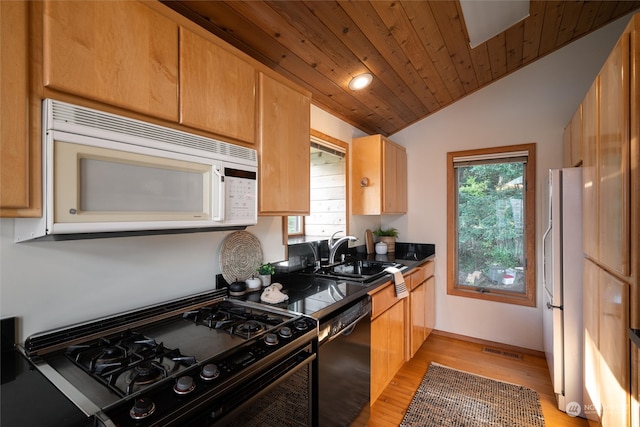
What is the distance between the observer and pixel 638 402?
3.66ft

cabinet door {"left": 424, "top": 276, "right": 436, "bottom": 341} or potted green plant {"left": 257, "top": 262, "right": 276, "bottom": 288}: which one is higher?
potted green plant {"left": 257, "top": 262, "right": 276, "bottom": 288}

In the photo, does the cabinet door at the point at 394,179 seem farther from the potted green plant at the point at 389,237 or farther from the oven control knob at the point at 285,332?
the oven control knob at the point at 285,332

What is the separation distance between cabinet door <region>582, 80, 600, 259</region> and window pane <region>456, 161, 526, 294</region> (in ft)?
3.85

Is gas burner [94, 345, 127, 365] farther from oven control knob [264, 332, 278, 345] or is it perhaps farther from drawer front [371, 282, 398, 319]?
drawer front [371, 282, 398, 319]

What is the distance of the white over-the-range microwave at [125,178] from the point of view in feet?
2.78

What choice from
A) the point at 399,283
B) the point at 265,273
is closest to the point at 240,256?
the point at 265,273

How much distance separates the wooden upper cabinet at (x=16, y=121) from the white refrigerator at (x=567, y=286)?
9.17 ft

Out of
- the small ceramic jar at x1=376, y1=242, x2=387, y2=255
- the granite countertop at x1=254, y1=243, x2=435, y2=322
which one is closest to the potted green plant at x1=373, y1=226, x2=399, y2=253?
the small ceramic jar at x1=376, y1=242, x2=387, y2=255

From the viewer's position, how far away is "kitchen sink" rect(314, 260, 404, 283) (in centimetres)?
218

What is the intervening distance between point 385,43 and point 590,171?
1510mm

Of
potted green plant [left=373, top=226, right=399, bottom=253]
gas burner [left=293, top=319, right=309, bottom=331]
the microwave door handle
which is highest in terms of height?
the microwave door handle

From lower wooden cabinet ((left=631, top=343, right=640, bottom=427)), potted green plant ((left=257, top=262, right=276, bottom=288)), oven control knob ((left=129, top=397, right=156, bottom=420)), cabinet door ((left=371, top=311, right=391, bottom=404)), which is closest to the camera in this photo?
oven control knob ((left=129, top=397, right=156, bottom=420))

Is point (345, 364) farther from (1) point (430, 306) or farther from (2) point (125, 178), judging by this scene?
(1) point (430, 306)

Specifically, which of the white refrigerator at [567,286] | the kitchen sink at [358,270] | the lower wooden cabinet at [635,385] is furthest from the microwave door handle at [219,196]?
the white refrigerator at [567,286]
